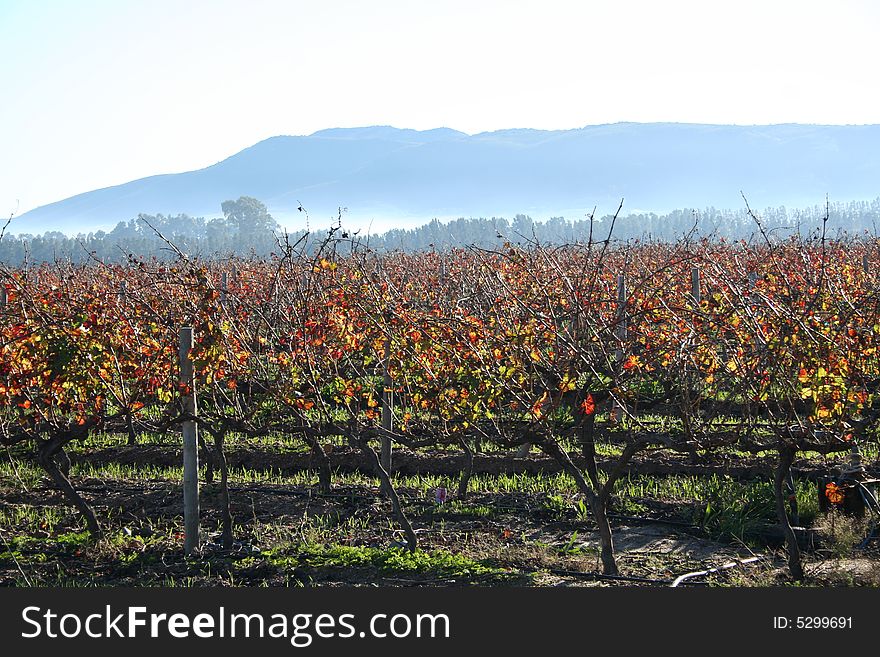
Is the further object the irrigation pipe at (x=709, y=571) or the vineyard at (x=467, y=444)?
the vineyard at (x=467, y=444)

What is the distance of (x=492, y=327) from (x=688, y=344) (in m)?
1.60

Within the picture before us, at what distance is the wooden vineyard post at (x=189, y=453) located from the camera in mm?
6469

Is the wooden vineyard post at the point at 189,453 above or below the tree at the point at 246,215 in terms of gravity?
below

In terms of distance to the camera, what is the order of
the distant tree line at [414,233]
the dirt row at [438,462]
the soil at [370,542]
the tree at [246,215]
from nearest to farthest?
1. the soil at [370,542]
2. the dirt row at [438,462]
3. the distant tree line at [414,233]
4. the tree at [246,215]

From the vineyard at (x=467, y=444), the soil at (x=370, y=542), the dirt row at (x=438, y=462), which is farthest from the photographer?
the dirt row at (x=438, y=462)

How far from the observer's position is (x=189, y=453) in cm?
649

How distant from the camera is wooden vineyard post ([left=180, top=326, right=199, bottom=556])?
647 centimetres

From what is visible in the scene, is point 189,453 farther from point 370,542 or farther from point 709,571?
point 709,571

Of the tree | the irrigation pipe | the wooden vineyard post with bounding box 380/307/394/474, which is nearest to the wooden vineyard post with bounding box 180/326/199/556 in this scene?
the wooden vineyard post with bounding box 380/307/394/474

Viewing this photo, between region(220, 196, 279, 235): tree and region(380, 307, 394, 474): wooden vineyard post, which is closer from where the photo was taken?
region(380, 307, 394, 474): wooden vineyard post

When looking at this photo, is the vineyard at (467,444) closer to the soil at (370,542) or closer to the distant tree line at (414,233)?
the soil at (370,542)

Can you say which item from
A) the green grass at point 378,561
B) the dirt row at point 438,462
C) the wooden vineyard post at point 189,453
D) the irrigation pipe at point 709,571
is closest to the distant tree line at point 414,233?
the dirt row at point 438,462

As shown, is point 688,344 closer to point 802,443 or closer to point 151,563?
point 802,443

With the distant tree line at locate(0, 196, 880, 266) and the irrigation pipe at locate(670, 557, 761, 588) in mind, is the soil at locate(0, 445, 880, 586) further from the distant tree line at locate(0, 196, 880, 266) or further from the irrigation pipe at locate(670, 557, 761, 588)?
the distant tree line at locate(0, 196, 880, 266)
